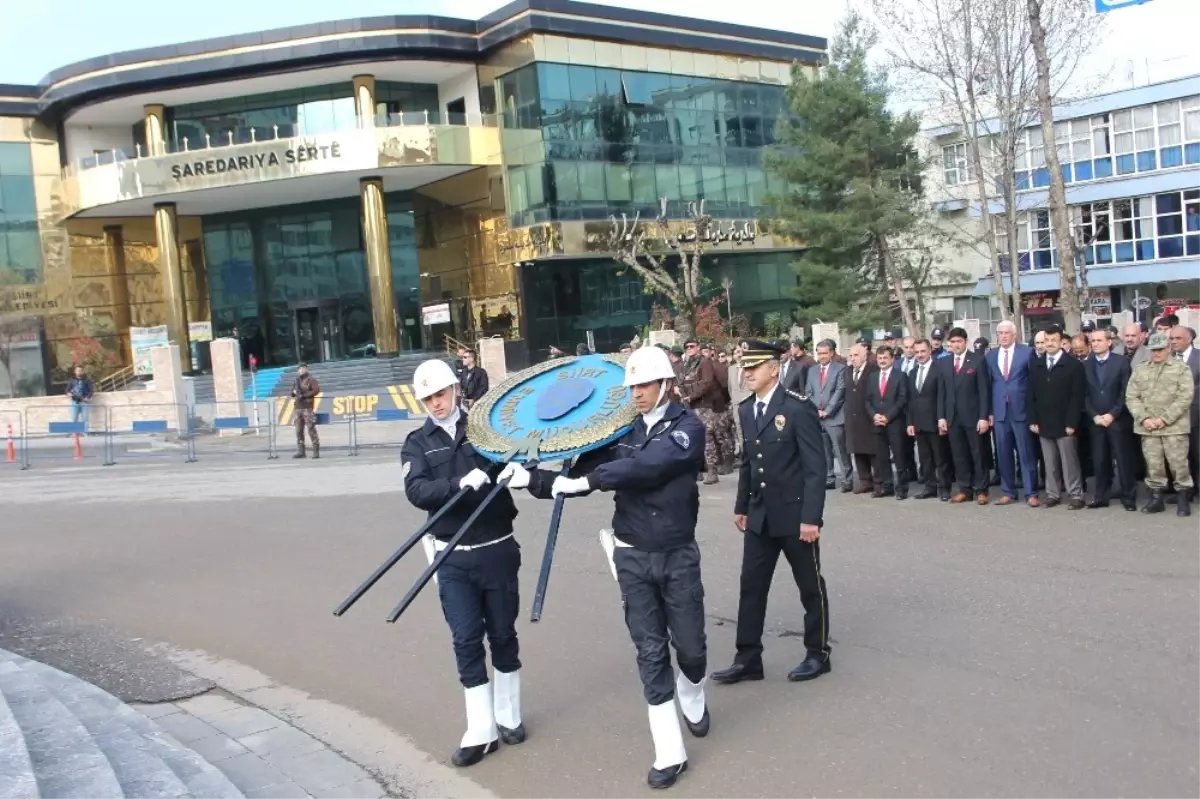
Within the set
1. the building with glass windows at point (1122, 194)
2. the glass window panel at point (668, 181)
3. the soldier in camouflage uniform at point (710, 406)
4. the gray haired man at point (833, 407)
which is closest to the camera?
the gray haired man at point (833, 407)

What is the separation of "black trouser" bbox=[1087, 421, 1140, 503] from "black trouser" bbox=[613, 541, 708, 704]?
6.77m

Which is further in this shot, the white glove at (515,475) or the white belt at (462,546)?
the white belt at (462,546)

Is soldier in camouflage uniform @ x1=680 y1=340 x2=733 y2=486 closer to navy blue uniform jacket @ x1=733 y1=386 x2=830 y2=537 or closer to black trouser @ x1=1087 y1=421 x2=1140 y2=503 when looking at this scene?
black trouser @ x1=1087 y1=421 x2=1140 y2=503

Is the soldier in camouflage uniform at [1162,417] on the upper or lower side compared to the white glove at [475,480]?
lower

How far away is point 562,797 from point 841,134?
3138cm

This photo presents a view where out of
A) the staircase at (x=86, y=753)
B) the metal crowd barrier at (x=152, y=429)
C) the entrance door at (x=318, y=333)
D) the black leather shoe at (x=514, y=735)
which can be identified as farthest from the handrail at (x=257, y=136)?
the black leather shoe at (x=514, y=735)

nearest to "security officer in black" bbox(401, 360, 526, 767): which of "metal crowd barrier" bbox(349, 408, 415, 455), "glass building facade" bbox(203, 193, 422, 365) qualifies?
"metal crowd barrier" bbox(349, 408, 415, 455)

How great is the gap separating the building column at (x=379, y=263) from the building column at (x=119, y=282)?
11083 millimetres

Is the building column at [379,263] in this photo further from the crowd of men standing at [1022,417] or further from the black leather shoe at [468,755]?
the black leather shoe at [468,755]

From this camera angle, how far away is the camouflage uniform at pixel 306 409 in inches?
834

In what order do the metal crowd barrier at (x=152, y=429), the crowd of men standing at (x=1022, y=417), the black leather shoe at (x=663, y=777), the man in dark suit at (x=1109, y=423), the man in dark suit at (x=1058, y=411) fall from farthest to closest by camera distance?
the metal crowd barrier at (x=152, y=429) → the man in dark suit at (x=1058, y=411) → the man in dark suit at (x=1109, y=423) → the crowd of men standing at (x=1022, y=417) → the black leather shoe at (x=663, y=777)

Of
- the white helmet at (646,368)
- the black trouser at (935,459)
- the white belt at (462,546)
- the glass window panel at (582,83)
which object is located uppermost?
the glass window panel at (582,83)

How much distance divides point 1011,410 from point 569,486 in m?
7.40

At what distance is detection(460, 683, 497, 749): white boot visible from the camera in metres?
5.39
